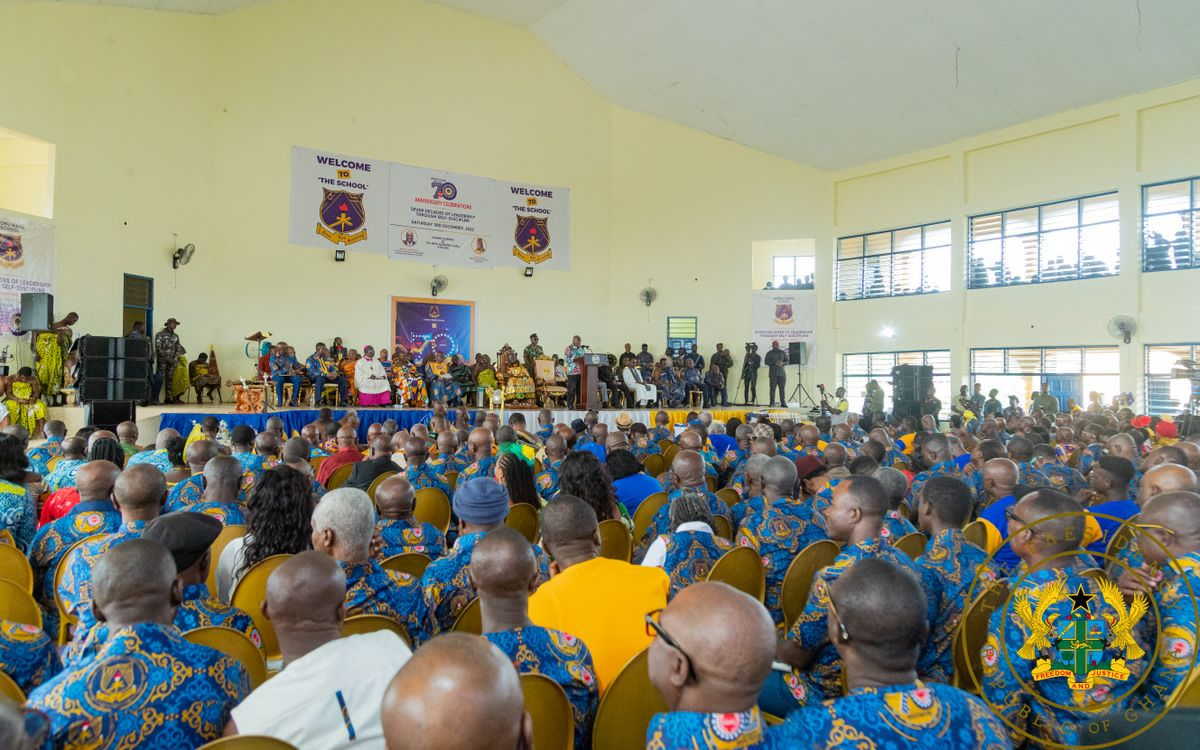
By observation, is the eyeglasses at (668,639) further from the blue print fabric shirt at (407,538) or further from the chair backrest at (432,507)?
the chair backrest at (432,507)

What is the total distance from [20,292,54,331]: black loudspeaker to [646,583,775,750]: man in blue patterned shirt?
479 inches

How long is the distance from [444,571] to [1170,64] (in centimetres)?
1517

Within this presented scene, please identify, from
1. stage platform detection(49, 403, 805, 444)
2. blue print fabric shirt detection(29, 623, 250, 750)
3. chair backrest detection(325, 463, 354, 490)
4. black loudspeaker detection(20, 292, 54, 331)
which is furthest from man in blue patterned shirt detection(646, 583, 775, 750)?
black loudspeaker detection(20, 292, 54, 331)

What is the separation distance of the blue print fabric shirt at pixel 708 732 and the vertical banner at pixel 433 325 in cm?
1499

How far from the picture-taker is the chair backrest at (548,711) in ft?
5.18

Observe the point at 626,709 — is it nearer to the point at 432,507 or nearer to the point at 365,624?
the point at 365,624

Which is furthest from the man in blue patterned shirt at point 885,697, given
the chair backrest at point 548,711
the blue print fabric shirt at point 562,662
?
the blue print fabric shirt at point 562,662

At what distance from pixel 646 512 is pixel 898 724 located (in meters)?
2.90

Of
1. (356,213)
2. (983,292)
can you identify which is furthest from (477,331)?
(983,292)

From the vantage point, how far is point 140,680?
4.97 feet

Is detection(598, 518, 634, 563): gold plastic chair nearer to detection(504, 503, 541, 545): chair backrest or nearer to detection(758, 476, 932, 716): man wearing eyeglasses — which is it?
detection(504, 503, 541, 545): chair backrest

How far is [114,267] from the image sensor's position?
12.2m

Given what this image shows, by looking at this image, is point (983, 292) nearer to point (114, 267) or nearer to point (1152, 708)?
point (1152, 708)

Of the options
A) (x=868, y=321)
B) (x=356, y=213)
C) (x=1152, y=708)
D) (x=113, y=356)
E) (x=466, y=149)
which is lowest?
(x=1152, y=708)
